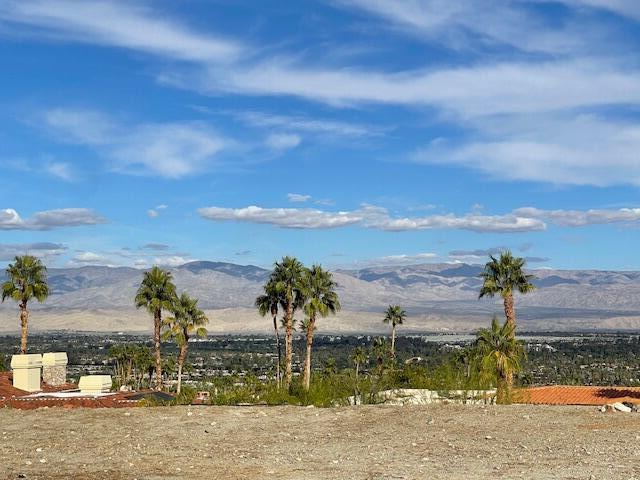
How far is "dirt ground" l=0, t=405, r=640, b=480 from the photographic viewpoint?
17250 mm

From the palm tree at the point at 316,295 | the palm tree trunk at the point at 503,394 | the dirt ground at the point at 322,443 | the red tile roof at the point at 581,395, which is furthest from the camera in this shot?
the palm tree at the point at 316,295

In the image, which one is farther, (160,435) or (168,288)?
(168,288)

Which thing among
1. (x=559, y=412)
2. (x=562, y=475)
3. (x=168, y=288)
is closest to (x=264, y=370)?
(x=168, y=288)

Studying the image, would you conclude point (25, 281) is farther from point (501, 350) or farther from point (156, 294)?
point (501, 350)

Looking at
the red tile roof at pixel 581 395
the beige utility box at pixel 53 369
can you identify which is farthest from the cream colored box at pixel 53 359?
the red tile roof at pixel 581 395

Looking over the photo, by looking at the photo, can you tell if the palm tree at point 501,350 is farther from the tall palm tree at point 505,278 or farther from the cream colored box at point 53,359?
the cream colored box at point 53,359

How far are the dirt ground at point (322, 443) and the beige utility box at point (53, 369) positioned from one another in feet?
72.5

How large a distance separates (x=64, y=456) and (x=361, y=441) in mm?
7325

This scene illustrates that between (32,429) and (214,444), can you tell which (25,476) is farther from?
(32,429)

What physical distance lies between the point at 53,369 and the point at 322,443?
33.2 meters

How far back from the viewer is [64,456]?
1956cm

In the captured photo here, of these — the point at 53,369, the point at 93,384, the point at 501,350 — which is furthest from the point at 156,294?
the point at 501,350

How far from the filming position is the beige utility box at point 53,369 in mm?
49438

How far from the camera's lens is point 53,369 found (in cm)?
5000
